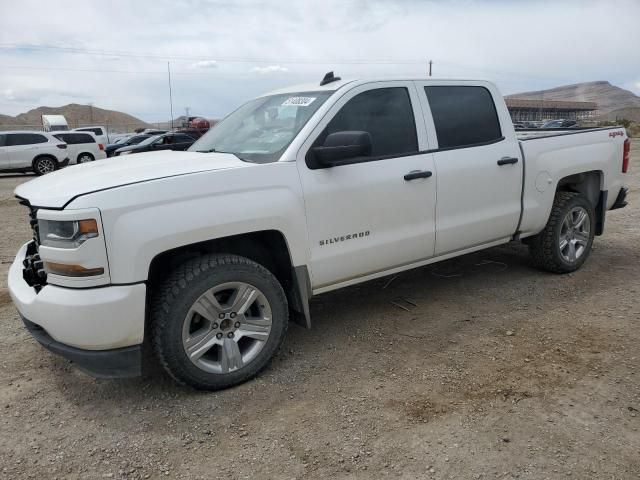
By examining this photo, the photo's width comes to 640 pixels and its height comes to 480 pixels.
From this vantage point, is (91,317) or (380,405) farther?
(380,405)

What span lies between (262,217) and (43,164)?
59.5 ft

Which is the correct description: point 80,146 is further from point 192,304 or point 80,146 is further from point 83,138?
point 192,304

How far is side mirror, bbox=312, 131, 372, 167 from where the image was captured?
3352 mm

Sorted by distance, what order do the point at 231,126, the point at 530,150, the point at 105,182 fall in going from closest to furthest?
the point at 105,182
the point at 231,126
the point at 530,150

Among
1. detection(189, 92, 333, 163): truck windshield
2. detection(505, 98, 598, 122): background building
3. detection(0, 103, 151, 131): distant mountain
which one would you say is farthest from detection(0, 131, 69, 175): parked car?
detection(505, 98, 598, 122): background building

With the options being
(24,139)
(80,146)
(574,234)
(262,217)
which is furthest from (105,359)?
(80,146)

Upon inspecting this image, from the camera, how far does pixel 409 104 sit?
4.10 metres

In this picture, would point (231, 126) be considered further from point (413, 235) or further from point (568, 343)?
point (568, 343)

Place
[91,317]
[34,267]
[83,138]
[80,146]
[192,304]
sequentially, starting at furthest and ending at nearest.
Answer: [83,138], [80,146], [34,267], [192,304], [91,317]

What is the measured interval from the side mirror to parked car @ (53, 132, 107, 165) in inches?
794

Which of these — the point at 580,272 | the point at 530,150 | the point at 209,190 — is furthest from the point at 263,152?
the point at 580,272

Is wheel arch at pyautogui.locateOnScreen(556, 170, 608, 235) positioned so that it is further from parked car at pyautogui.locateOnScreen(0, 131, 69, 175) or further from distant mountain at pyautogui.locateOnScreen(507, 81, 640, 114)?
distant mountain at pyautogui.locateOnScreen(507, 81, 640, 114)

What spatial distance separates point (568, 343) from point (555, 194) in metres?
1.89

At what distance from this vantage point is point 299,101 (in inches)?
156
